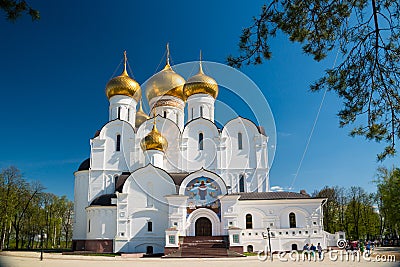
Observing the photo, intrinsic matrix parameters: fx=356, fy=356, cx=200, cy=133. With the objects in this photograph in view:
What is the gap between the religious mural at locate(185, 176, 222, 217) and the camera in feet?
85.3

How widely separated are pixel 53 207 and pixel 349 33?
4210 centimetres

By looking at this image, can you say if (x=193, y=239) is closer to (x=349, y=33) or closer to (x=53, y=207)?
(x=349, y=33)

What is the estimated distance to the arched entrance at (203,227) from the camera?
84.1 ft

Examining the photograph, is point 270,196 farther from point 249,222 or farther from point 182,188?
point 182,188

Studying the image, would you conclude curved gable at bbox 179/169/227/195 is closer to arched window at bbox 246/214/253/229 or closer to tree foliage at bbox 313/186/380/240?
arched window at bbox 246/214/253/229

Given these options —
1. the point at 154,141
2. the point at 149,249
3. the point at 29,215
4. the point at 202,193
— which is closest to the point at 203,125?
the point at 154,141

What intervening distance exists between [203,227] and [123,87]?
619 inches

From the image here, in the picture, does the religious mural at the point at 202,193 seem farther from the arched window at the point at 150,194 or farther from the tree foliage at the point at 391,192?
the tree foliage at the point at 391,192

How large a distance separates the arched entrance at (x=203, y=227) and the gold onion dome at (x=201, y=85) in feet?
41.1

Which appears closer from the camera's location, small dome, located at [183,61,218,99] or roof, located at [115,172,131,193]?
roof, located at [115,172,131,193]

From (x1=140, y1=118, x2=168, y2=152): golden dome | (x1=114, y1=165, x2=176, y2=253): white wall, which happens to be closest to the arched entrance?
(x1=114, y1=165, x2=176, y2=253): white wall

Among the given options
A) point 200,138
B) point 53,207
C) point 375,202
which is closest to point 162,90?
point 200,138

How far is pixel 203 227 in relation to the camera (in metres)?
25.8

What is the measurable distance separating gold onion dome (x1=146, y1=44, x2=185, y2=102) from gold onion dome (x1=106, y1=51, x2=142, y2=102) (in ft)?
5.84
